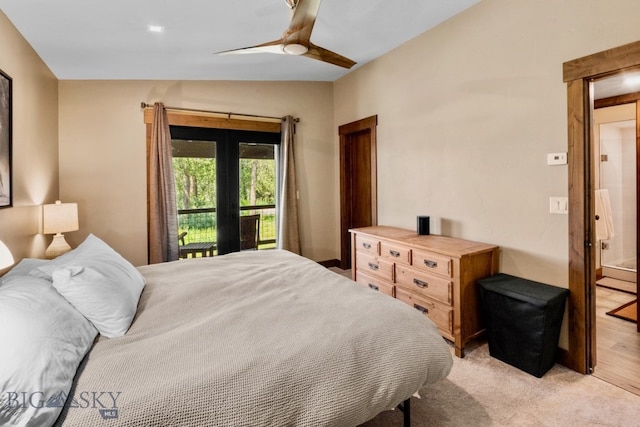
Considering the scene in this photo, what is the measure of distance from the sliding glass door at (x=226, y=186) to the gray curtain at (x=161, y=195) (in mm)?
217

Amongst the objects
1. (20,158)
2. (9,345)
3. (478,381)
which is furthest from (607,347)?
(20,158)

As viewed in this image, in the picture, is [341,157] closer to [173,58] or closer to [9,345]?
[173,58]

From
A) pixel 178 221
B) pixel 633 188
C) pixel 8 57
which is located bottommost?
pixel 178 221

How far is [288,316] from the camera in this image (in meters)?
Result: 1.61

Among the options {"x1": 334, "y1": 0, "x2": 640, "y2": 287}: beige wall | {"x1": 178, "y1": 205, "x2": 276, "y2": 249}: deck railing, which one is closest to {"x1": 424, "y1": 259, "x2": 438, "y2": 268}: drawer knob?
{"x1": 334, "y1": 0, "x2": 640, "y2": 287}: beige wall

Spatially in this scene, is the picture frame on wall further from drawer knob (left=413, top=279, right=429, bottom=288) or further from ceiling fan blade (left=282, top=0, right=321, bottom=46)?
drawer knob (left=413, top=279, right=429, bottom=288)

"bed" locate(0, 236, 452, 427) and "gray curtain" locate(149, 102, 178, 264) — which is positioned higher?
"gray curtain" locate(149, 102, 178, 264)

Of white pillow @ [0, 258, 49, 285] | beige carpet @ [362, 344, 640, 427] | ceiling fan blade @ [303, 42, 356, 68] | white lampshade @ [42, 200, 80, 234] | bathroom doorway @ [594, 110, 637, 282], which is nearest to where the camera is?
white pillow @ [0, 258, 49, 285]

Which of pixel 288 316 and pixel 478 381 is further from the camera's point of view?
pixel 478 381

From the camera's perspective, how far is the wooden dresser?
2512 mm

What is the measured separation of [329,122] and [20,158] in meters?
3.69

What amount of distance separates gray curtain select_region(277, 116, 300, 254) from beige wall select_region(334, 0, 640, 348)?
1542 mm

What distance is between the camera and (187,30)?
8.78 ft

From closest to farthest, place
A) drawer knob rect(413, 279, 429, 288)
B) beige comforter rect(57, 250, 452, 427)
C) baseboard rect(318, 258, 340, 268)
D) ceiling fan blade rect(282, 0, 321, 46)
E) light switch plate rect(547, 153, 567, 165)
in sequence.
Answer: beige comforter rect(57, 250, 452, 427)
ceiling fan blade rect(282, 0, 321, 46)
light switch plate rect(547, 153, 567, 165)
drawer knob rect(413, 279, 429, 288)
baseboard rect(318, 258, 340, 268)
